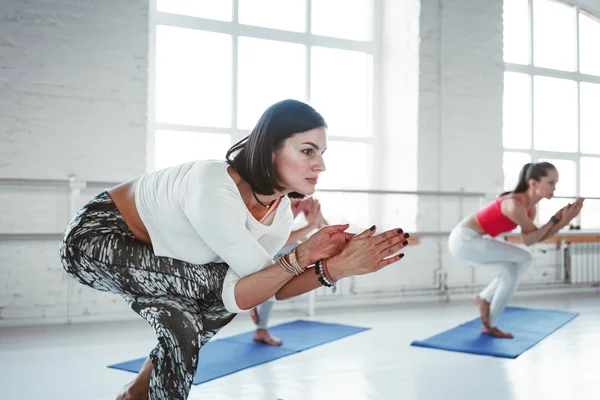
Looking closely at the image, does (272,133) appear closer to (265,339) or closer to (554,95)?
(265,339)

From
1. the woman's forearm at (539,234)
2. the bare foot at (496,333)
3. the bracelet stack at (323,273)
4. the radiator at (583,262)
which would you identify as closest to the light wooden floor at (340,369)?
the bare foot at (496,333)

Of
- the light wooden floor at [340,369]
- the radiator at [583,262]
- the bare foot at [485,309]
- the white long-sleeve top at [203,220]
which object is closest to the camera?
the white long-sleeve top at [203,220]

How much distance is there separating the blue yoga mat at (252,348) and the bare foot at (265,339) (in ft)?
0.11

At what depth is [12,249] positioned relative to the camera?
3.95m

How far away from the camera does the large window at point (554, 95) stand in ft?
20.8

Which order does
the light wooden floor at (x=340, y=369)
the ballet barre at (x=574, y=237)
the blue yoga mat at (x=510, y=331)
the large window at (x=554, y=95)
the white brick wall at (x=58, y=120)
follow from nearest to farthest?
the light wooden floor at (x=340, y=369) < the blue yoga mat at (x=510, y=331) < the white brick wall at (x=58, y=120) < the ballet barre at (x=574, y=237) < the large window at (x=554, y=95)

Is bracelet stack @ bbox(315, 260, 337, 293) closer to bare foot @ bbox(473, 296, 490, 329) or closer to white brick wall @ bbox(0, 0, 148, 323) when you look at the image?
bare foot @ bbox(473, 296, 490, 329)

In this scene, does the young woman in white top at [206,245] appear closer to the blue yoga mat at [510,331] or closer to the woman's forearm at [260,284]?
the woman's forearm at [260,284]

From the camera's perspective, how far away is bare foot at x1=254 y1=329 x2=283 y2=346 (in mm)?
3262

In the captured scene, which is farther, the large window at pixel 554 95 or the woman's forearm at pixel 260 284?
the large window at pixel 554 95

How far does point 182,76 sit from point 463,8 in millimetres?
2789

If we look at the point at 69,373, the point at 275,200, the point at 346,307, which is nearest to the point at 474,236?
the point at 346,307

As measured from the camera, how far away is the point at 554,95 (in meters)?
6.62

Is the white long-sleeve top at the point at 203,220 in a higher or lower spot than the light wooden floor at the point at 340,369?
higher
